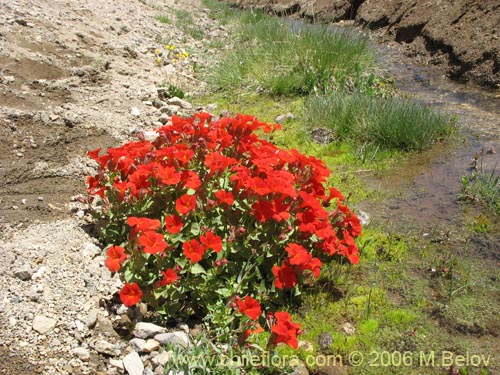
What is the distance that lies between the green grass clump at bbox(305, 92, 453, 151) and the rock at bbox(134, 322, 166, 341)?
11.0 feet

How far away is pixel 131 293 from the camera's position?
283cm

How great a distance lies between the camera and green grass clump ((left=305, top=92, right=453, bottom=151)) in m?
5.49

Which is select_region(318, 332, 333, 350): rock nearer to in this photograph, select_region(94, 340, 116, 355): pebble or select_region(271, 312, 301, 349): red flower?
select_region(271, 312, 301, 349): red flower

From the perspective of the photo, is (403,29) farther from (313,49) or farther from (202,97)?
(202,97)

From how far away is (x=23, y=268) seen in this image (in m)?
3.18

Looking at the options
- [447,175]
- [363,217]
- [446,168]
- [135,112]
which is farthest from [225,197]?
[135,112]

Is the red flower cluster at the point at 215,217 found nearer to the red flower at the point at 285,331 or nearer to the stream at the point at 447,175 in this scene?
the red flower at the point at 285,331

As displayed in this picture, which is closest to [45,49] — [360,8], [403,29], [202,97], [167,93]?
[167,93]

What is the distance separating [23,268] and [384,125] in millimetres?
3860

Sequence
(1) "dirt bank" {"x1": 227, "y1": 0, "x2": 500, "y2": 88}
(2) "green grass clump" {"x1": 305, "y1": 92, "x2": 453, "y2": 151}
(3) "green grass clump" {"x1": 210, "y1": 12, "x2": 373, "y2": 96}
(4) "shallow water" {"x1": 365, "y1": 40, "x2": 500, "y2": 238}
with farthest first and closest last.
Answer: (1) "dirt bank" {"x1": 227, "y1": 0, "x2": 500, "y2": 88}
(3) "green grass clump" {"x1": 210, "y1": 12, "x2": 373, "y2": 96}
(2) "green grass clump" {"x1": 305, "y1": 92, "x2": 453, "y2": 151}
(4) "shallow water" {"x1": 365, "y1": 40, "x2": 500, "y2": 238}

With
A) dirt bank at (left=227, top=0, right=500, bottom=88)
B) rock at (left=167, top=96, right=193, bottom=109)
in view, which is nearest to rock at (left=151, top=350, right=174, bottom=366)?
rock at (left=167, top=96, right=193, bottom=109)

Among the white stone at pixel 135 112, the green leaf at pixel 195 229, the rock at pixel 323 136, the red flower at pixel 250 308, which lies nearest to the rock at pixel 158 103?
the white stone at pixel 135 112

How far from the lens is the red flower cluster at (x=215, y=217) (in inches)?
117

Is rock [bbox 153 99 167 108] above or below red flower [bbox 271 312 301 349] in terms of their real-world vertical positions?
below
